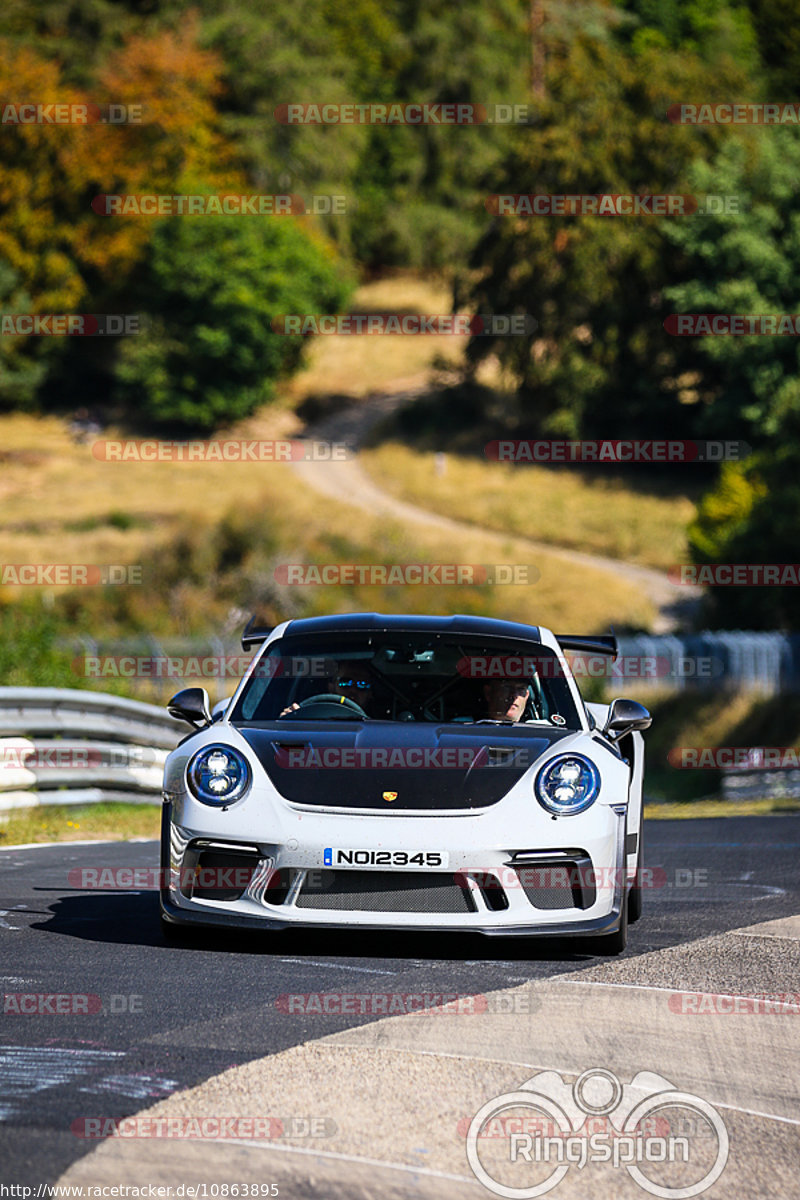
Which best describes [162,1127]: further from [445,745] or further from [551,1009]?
[445,745]

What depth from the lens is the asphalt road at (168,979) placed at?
14.3 ft

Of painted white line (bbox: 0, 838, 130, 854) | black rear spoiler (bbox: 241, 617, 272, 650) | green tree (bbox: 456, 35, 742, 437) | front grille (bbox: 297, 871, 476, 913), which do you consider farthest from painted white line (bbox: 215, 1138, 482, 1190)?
green tree (bbox: 456, 35, 742, 437)

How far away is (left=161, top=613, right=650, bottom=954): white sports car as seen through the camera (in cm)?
627

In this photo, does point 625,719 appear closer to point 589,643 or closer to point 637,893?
point 637,893

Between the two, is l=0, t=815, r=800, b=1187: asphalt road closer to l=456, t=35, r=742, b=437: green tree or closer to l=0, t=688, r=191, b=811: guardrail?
l=0, t=688, r=191, b=811: guardrail

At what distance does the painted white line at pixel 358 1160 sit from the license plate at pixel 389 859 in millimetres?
2256

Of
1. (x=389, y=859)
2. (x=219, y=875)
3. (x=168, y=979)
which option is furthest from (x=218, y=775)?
(x=168, y=979)

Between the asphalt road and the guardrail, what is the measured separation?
3270mm

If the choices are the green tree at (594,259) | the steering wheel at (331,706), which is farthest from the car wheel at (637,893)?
the green tree at (594,259)

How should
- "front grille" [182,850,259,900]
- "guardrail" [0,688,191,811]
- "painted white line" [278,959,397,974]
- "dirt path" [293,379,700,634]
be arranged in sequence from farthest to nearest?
"dirt path" [293,379,700,634] → "guardrail" [0,688,191,811] → "front grille" [182,850,259,900] → "painted white line" [278,959,397,974]

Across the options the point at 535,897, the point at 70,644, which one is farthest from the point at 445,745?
the point at 70,644

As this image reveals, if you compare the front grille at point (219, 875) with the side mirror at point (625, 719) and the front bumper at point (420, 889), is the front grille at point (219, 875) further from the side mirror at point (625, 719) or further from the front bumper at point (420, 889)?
the side mirror at point (625, 719)

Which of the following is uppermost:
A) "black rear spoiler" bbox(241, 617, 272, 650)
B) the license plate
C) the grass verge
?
the license plate

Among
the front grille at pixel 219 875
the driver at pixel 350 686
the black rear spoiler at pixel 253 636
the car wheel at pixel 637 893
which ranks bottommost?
the car wheel at pixel 637 893
